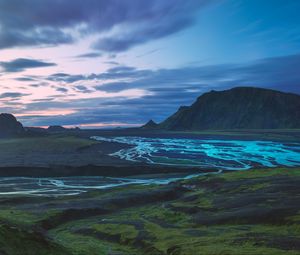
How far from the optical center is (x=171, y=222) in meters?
62.2

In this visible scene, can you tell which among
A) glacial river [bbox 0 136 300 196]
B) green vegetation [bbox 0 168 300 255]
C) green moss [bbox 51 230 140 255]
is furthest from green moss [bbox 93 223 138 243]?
glacial river [bbox 0 136 300 196]

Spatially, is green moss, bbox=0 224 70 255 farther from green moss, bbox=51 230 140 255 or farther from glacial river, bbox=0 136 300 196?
glacial river, bbox=0 136 300 196

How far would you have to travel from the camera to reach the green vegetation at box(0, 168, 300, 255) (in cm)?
4138

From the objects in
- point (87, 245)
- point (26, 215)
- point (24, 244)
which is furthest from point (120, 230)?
point (24, 244)

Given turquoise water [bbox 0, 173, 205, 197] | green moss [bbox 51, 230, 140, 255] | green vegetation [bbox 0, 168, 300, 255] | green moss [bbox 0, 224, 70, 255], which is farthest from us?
turquoise water [bbox 0, 173, 205, 197]

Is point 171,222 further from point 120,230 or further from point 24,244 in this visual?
point 24,244

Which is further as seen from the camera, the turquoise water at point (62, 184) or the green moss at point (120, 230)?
the turquoise water at point (62, 184)

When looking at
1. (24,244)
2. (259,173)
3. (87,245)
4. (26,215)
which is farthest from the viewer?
(259,173)

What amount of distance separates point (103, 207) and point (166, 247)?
3312 cm

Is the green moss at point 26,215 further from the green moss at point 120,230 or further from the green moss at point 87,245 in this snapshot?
the green moss at point 120,230

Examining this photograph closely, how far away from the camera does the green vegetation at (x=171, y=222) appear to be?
41.4 metres

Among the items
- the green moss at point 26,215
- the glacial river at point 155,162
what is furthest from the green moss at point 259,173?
the green moss at point 26,215

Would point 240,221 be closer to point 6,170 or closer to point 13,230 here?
point 13,230

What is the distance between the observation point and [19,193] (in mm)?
93812
